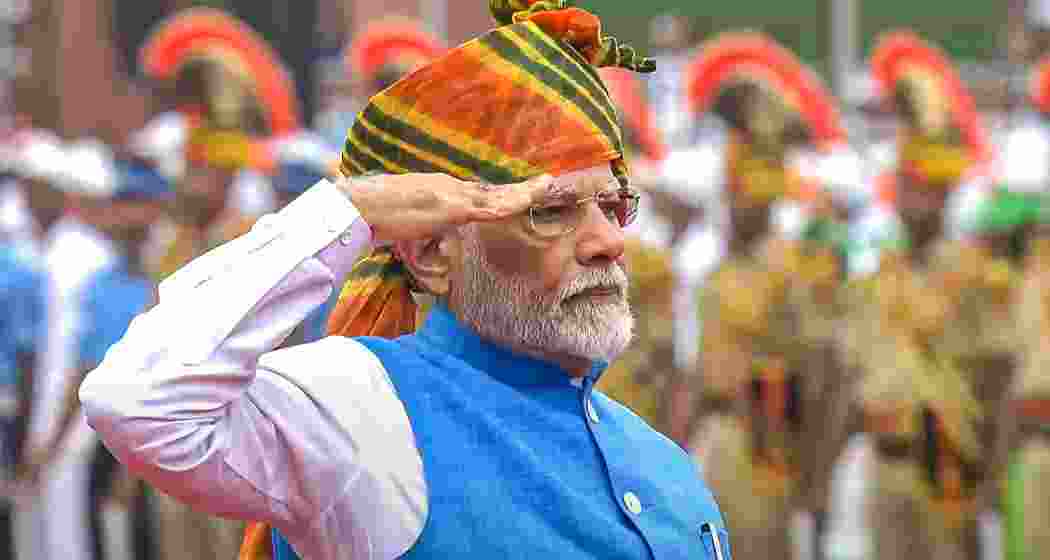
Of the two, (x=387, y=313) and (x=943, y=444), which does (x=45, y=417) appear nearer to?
(x=943, y=444)

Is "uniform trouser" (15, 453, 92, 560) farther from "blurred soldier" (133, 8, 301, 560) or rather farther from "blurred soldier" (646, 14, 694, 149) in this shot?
"blurred soldier" (646, 14, 694, 149)

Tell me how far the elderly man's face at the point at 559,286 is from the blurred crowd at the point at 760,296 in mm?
5669

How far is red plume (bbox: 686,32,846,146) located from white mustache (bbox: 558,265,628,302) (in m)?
8.19

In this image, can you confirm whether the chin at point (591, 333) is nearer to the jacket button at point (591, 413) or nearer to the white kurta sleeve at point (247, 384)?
the jacket button at point (591, 413)

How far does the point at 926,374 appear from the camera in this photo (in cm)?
1120

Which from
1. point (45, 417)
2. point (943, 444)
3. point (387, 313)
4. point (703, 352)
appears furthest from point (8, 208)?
point (387, 313)

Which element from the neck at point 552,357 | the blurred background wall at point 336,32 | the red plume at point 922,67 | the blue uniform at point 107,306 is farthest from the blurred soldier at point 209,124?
the neck at point 552,357

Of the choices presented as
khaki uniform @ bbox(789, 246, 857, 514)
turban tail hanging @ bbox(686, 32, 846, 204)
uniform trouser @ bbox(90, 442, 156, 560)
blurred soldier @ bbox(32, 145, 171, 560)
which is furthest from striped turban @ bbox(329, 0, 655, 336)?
uniform trouser @ bbox(90, 442, 156, 560)

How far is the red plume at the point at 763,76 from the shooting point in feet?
40.9

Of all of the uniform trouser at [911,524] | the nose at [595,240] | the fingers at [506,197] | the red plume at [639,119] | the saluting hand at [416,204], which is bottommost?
the uniform trouser at [911,524]

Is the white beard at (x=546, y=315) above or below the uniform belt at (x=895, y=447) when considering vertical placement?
above

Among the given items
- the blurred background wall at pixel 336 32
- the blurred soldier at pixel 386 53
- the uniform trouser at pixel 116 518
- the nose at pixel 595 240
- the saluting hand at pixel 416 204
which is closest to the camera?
the saluting hand at pixel 416 204

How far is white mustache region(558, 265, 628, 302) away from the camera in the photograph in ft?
14.1

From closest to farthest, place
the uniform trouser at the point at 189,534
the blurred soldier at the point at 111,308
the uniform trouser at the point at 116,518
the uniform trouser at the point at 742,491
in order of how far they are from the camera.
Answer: the uniform trouser at the point at 189,534 < the uniform trouser at the point at 742,491 < the blurred soldier at the point at 111,308 < the uniform trouser at the point at 116,518
